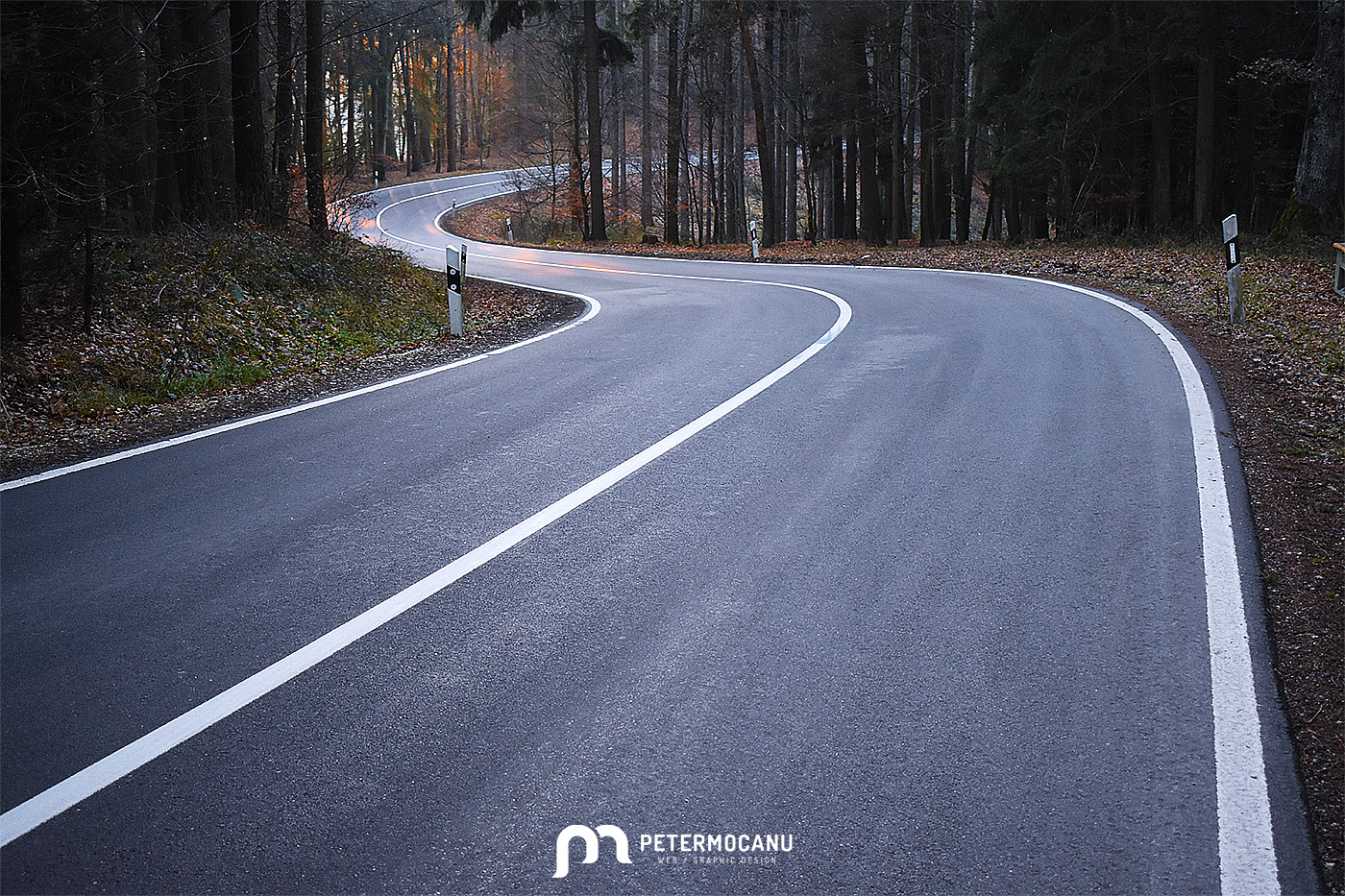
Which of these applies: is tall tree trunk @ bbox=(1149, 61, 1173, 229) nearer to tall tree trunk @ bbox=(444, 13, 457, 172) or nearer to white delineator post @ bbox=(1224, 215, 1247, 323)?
white delineator post @ bbox=(1224, 215, 1247, 323)

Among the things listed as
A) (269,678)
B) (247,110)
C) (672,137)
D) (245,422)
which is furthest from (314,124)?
(672,137)

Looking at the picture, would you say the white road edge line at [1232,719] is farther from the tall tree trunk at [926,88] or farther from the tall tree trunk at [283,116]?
the tall tree trunk at [926,88]

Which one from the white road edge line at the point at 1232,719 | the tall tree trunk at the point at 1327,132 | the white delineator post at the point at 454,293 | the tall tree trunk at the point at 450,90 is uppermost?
the tall tree trunk at the point at 450,90

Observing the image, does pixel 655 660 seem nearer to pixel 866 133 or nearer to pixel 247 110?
pixel 247 110

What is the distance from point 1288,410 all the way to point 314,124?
55.8 ft

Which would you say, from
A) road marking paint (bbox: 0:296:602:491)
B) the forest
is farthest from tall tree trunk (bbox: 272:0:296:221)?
road marking paint (bbox: 0:296:602:491)

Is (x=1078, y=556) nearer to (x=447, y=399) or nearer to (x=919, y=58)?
(x=447, y=399)

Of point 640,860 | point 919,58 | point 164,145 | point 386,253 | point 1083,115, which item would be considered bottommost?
point 640,860

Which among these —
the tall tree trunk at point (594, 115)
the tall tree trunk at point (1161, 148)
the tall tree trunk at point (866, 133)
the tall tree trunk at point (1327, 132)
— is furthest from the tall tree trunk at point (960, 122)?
the tall tree trunk at point (594, 115)

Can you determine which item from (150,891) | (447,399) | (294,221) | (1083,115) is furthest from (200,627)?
(1083,115)

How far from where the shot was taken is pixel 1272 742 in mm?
3561

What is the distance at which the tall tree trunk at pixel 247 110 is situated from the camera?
16.2 meters

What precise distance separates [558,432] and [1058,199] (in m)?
23.4

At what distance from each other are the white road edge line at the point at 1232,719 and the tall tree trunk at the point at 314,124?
47.6ft
